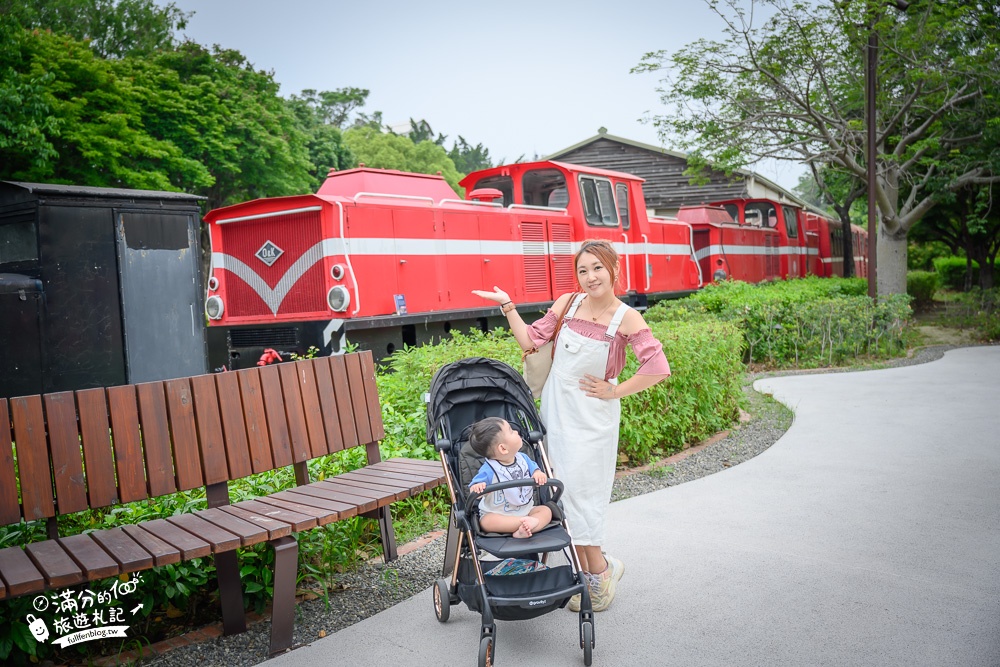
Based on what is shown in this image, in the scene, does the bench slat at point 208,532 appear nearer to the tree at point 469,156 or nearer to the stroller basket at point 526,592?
the stroller basket at point 526,592

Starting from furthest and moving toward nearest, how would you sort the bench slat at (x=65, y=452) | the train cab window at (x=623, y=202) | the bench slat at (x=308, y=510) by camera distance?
the train cab window at (x=623, y=202) < the bench slat at (x=308, y=510) < the bench slat at (x=65, y=452)

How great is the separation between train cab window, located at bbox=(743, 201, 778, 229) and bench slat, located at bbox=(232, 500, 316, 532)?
1983cm

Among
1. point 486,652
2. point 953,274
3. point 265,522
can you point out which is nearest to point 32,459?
point 265,522

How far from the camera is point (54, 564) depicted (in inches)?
119

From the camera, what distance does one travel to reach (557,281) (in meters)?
12.0

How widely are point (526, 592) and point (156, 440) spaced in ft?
6.29

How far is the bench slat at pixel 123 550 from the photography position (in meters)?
3.04

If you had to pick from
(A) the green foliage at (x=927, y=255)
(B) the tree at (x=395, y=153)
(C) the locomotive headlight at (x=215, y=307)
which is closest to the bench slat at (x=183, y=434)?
(C) the locomotive headlight at (x=215, y=307)

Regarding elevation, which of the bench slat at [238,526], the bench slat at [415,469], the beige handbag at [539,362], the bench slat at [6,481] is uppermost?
the beige handbag at [539,362]

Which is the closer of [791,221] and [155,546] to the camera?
[155,546]

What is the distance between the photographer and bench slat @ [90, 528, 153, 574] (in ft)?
9.98

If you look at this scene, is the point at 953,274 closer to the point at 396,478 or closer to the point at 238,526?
the point at 396,478

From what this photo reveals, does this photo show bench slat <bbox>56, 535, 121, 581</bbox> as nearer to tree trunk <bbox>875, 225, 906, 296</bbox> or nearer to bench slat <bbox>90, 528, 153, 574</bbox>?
bench slat <bbox>90, 528, 153, 574</bbox>

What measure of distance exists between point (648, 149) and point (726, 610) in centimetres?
2449
